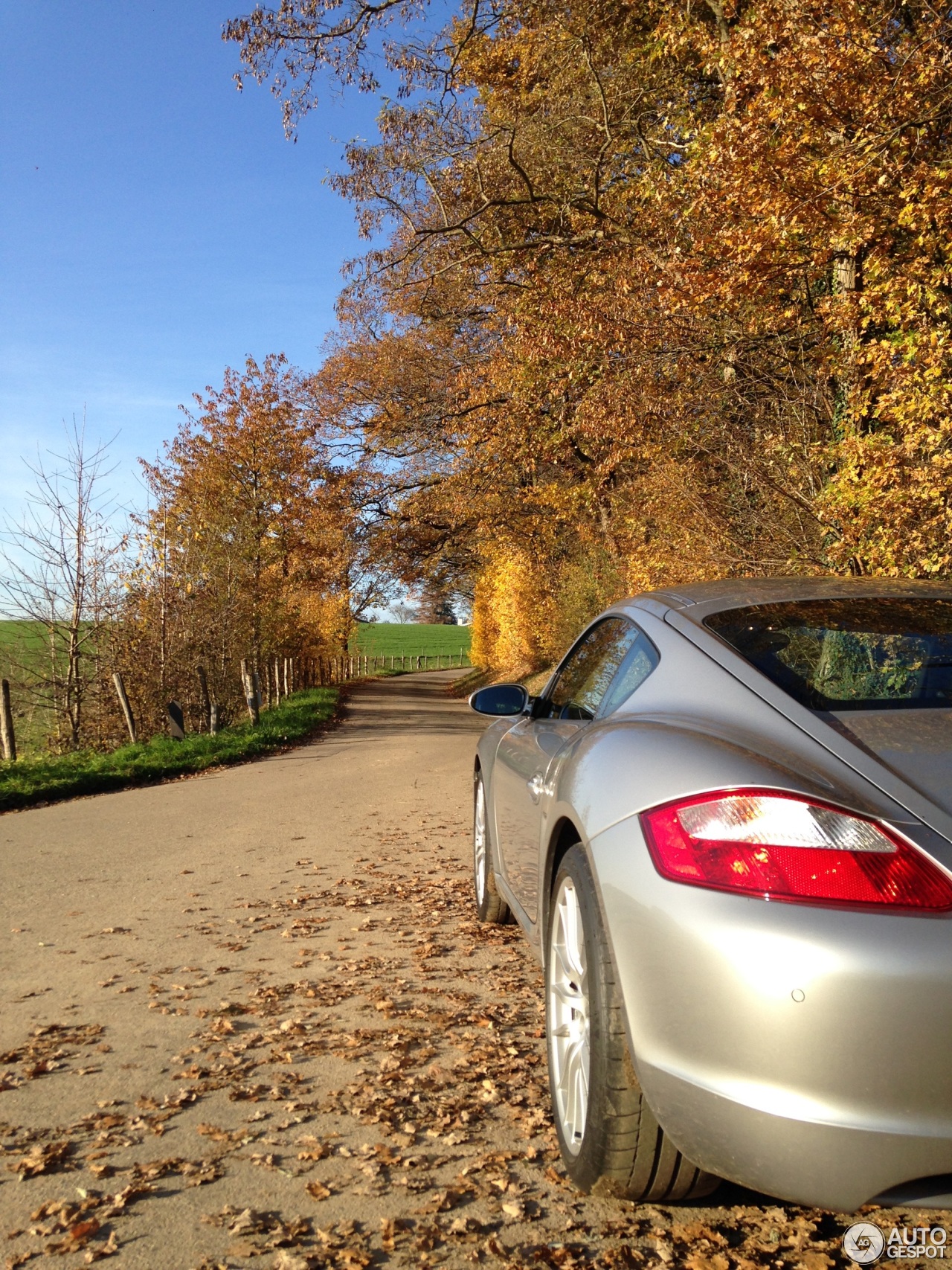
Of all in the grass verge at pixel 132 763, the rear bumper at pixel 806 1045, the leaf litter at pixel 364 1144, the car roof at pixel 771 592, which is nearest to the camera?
the rear bumper at pixel 806 1045

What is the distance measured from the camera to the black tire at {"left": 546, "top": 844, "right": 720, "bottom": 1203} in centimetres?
238

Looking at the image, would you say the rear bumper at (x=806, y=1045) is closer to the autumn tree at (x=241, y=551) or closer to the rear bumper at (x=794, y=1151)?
the rear bumper at (x=794, y=1151)

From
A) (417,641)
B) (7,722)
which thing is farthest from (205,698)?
(417,641)

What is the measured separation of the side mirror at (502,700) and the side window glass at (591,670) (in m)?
0.17

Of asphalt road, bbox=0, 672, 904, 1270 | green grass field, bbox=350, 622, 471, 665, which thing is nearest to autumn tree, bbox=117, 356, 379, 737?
asphalt road, bbox=0, 672, 904, 1270

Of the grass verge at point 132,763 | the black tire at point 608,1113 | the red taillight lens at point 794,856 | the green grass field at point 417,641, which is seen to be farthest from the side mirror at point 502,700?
the green grass field at point 417,641

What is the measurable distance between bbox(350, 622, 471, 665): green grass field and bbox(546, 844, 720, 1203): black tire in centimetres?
7613

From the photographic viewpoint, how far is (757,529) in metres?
12.6

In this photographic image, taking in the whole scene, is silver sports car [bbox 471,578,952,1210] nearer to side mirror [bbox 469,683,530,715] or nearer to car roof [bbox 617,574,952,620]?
car roof [bbox 617,574,952,620]

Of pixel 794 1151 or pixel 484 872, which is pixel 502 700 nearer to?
pixel 484 872

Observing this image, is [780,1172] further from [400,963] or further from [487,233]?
[487,233]

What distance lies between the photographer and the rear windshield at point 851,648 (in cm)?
266

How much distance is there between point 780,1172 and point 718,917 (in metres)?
0.48
